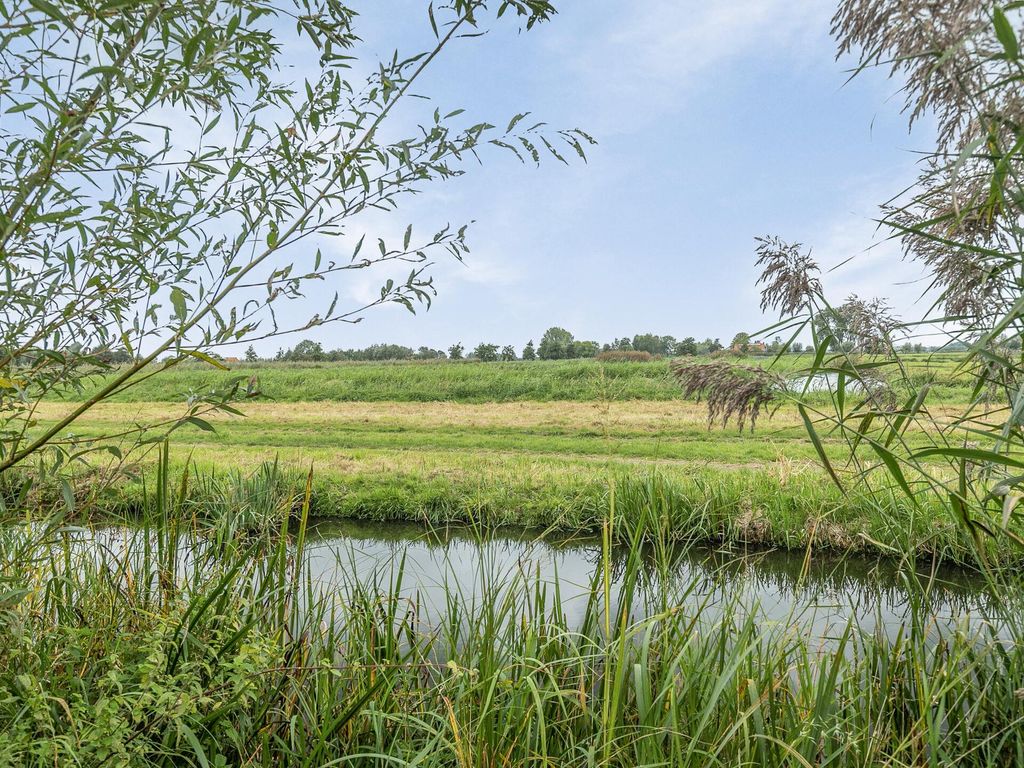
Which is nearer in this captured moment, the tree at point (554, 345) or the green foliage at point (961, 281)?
the green foliage at point (961, 281)

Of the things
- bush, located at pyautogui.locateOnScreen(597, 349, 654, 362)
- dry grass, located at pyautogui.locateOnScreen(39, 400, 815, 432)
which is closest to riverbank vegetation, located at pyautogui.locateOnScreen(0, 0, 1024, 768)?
dry grass, located at pyautogui.locateOnScreen(39, 400, 815, 432)

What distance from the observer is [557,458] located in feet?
34.0

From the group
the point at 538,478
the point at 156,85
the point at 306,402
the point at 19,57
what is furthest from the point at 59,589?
the point at 306,402

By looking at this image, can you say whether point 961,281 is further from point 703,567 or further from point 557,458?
point 557,458

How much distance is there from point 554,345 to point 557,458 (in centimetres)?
2350

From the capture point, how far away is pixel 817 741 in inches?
89.4

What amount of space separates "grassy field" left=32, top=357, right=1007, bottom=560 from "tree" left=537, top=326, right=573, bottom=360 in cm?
890

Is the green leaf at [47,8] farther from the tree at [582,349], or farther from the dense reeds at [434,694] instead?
the tree at [582,349]

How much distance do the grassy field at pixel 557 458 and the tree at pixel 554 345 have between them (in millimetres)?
8896

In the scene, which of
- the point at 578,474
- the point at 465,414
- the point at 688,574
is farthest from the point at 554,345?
the point at 688,574

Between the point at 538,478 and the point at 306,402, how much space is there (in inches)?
646

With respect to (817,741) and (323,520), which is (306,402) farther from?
(817,741)

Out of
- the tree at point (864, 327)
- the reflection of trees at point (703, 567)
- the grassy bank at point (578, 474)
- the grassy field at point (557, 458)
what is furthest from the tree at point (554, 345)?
the tree at point (864, 327)

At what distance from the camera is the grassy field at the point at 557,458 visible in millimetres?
5543
